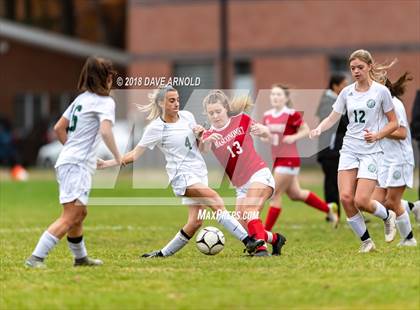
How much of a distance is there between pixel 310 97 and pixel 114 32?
31.7 meters

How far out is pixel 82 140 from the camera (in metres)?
9.87

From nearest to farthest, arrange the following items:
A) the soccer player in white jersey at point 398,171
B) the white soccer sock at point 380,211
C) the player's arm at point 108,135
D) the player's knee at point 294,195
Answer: the player's arm at point 108,135 < the white soccer sock at point 380,211 < the soccer player in white jersey at point 398,171 < the player's knee at point 294,195

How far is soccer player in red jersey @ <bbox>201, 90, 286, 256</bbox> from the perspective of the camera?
11.4 metres

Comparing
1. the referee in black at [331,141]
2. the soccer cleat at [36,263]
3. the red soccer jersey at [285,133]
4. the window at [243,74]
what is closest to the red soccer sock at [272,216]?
the red soccer jersey at [285,133]

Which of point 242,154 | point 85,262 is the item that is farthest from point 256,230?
point 85,262

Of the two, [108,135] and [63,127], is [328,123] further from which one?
[63,127]

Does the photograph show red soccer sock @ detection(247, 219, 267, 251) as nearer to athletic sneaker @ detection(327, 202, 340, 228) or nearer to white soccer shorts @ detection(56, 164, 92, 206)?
white soccer shorts @ detection(56, 164, 92, 206)

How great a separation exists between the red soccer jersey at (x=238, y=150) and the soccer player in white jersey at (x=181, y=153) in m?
0.31

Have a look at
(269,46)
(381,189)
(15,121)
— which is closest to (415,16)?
(269,46)

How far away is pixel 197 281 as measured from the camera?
9.09 m

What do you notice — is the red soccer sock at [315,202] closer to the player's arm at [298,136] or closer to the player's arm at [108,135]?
the player's arm at [298,136]

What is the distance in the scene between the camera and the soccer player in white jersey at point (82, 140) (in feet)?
32.0

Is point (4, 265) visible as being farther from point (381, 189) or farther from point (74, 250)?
point (381, 189)

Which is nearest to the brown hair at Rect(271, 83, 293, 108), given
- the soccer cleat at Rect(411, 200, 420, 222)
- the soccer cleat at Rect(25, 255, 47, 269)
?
the soccer cleat at Rect(411, 200, 420, 222)
